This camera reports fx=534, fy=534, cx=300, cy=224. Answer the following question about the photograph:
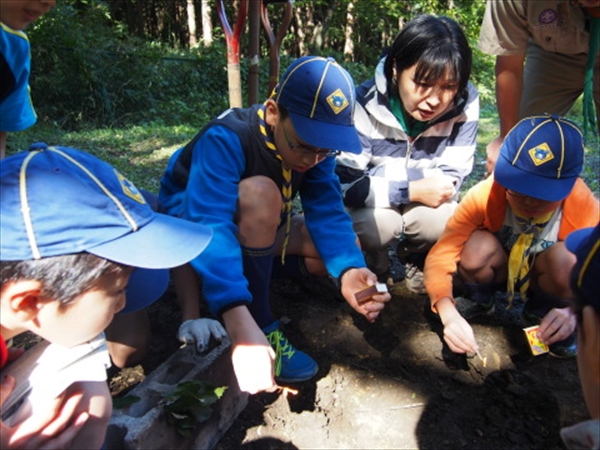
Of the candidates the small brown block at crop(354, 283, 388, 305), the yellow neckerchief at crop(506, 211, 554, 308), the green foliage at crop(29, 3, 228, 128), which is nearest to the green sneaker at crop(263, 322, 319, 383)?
the small brown block at crop(354, 283, 388, 305)

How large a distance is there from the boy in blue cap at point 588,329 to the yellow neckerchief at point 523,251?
0.97m

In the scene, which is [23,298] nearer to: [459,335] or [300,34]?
[459,335]

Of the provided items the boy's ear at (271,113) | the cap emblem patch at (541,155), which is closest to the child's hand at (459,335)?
the cap emblem patch at (541,155)

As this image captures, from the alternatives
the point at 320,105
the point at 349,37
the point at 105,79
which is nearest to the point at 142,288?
the point at 320,105

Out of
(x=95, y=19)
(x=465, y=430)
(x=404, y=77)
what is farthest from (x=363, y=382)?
(x=95, y=19)

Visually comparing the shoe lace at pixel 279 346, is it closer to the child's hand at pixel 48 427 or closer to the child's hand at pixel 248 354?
the child's hand at pixel 248 354

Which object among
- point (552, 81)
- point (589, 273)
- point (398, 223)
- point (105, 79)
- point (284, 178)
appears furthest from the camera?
point (105, 79)

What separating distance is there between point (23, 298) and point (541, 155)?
1557 mm

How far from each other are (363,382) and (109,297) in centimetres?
113

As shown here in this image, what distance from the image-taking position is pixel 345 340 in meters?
2.14

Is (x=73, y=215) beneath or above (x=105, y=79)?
above

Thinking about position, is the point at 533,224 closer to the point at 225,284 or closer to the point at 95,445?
the point at 225,284

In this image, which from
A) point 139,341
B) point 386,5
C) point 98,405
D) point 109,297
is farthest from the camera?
point 386,5

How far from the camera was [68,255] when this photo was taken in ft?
3.29
